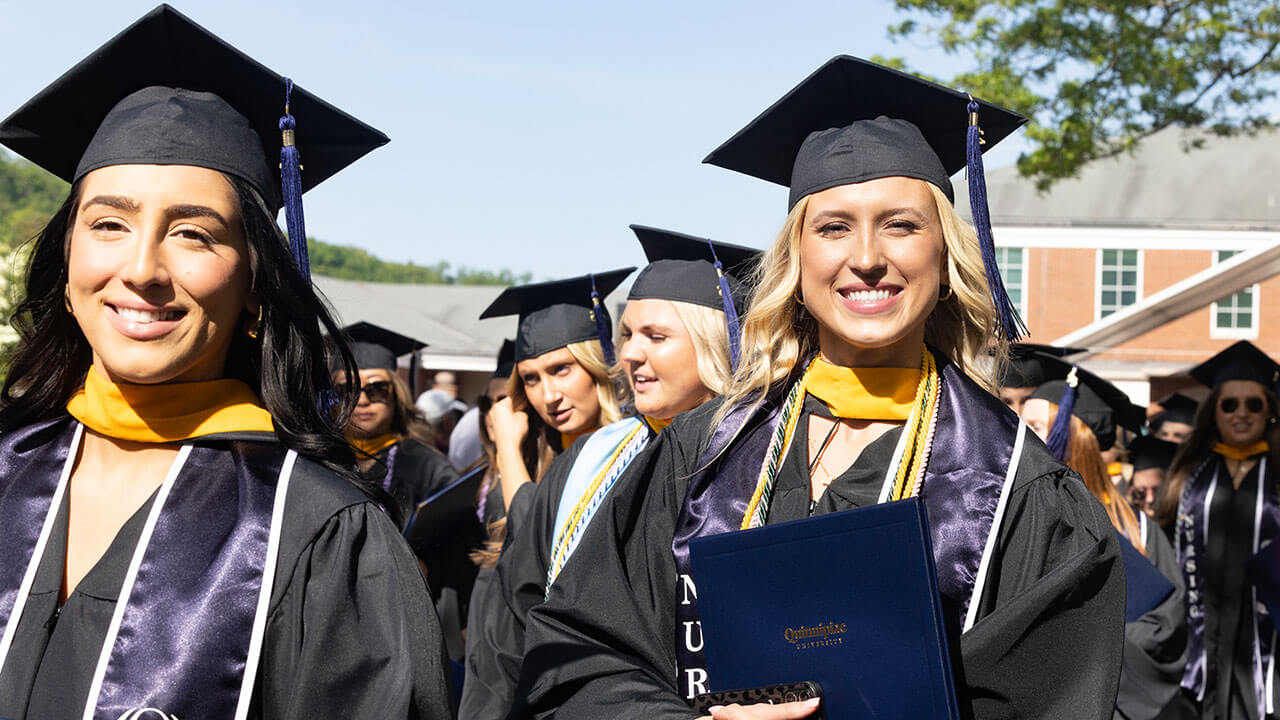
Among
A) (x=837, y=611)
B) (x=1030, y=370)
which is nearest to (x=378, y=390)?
(x=1030, y=370)

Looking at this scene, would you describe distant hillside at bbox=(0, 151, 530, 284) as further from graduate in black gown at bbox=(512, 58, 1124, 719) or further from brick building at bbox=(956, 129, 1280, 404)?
graduate in black gown at bbox=(512, 58, 1124, 719)

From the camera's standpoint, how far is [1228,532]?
667cm

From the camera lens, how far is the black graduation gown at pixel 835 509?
222 cm

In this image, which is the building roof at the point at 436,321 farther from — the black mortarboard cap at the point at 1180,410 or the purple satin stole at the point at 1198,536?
the purple satin stole at the point at 1198,536

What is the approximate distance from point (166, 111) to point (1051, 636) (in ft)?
6.06

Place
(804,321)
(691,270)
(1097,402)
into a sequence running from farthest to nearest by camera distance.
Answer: (1097,402)
(691,270)
(804,321)

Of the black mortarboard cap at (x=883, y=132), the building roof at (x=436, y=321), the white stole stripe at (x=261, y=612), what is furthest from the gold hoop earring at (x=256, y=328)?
the building roof at (x=436, y=321)

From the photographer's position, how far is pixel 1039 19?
1043cm

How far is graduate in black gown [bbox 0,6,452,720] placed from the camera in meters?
1.97

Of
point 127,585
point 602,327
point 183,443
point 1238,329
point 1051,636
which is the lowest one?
point 1051,636

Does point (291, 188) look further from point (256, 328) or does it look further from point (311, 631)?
point (311, 631)

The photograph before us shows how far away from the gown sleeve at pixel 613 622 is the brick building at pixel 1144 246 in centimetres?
2618

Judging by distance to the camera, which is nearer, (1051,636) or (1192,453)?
(1051,636)

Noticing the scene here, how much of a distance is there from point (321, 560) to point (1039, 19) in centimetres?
977
